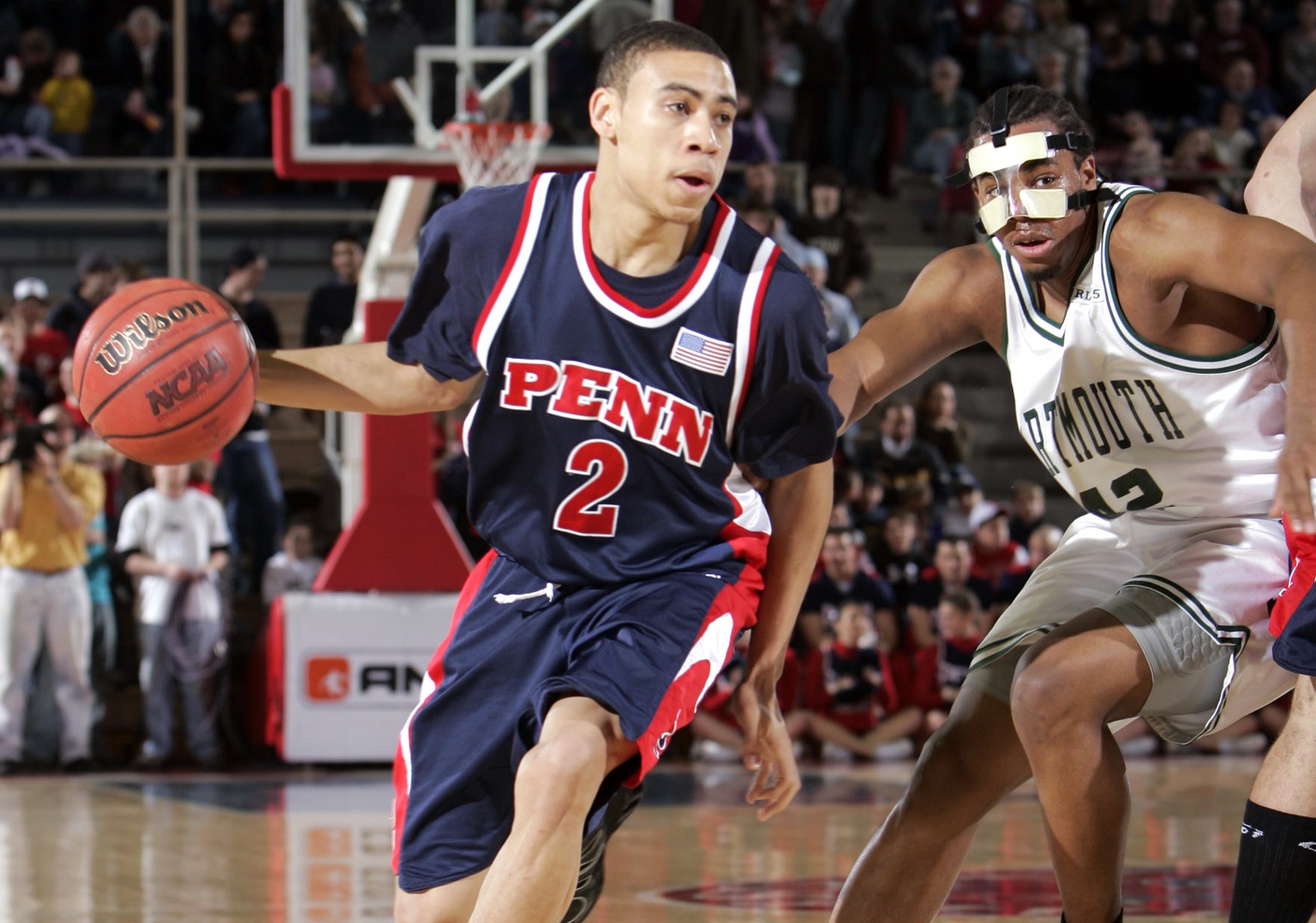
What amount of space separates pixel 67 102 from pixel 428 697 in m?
11.4

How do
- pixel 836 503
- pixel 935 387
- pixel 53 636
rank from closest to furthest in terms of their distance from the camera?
1. pixel 53 636
2. pixel 836 503
3. pixel 935 387

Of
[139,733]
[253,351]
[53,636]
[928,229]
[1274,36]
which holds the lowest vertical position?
[139,733]

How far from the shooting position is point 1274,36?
16.0 m

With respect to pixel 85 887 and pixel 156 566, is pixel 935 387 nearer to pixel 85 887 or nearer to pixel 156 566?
pixel 156 566

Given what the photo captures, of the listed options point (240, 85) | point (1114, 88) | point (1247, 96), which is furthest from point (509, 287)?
point (1247, 96)

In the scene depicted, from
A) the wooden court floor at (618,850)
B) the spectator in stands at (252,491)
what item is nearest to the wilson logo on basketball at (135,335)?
the wooden court floor at (618,850)

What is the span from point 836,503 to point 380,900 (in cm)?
548

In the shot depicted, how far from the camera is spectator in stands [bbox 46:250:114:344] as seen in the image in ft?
37.5

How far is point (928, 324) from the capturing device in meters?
4.36

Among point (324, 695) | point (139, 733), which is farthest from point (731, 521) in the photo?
point (139, 733)

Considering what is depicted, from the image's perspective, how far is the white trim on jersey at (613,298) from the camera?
3.69 m

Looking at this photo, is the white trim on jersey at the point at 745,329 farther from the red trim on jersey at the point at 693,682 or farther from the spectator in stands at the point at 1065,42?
the spectator in stands at the point at 1065,42

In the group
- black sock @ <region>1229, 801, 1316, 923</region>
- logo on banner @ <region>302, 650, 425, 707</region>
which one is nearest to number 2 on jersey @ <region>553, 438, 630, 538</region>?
black sock @ <region>1229, 801, 1316, 923</region>

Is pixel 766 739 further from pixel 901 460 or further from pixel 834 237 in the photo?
pixel 834 237
